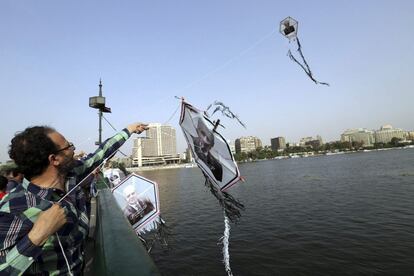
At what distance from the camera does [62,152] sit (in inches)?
98.6

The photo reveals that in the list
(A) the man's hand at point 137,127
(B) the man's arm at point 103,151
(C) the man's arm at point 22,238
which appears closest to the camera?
(C) the man's arm at point 22,238

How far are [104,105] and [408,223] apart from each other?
17817 mm

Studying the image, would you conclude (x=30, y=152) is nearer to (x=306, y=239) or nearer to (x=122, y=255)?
(x=122, y=255)

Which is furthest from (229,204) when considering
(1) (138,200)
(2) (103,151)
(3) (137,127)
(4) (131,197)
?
(4) (131,197)

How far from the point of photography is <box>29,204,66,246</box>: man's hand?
187 centimetres

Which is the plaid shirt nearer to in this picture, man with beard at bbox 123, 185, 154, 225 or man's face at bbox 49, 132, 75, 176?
man's face at bbox 49, 132, 75, 176

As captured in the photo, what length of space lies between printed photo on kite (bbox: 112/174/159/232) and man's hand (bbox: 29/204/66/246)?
6.96m

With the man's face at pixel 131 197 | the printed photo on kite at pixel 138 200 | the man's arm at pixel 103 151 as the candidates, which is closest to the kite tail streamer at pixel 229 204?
the man's arm at pixel 103 151

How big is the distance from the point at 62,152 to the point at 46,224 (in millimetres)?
776

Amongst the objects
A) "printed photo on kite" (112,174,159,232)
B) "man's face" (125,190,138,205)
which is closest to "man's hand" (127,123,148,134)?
"printed photo on kite" (112,174,159,232)

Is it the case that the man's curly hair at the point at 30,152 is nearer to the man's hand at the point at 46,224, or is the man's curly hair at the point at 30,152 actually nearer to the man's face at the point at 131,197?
the man's hand at the point at 46,224

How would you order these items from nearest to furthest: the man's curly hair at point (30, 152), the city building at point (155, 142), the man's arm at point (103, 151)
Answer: the man's curly hair at point (30, 152), the man's arm at point (103, 151), the city building at point (155, 142)

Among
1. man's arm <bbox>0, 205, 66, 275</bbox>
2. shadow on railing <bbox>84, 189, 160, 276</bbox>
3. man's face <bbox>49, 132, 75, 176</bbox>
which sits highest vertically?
man's face <bbox>49, 132, 75, 176</bbox>

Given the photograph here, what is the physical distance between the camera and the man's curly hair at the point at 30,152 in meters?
2.33
